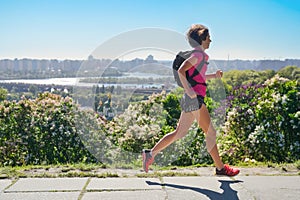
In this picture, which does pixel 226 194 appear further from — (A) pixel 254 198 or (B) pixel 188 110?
(B) pixel 188 110

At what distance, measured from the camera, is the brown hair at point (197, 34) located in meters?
3.15

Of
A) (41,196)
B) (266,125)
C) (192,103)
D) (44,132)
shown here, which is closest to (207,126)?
(192,103)

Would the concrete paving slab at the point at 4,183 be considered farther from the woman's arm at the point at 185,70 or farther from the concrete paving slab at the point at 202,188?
the woman's arm at the point at 185,70

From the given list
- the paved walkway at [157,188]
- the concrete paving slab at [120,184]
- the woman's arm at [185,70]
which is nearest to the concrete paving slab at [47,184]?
the paved walkway at [157,188]

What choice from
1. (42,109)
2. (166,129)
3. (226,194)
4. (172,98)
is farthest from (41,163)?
(226,194)

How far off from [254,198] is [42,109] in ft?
9.71

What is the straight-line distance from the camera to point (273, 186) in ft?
9.95

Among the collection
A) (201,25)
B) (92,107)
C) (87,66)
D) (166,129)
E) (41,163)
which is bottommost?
(41,163)

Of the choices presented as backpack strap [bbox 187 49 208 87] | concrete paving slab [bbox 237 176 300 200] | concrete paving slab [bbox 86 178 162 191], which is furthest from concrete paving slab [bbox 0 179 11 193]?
concrete paving slab [bbox 237 176 300 200]

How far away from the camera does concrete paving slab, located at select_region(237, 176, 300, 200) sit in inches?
110

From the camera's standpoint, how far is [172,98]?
17.0 ft

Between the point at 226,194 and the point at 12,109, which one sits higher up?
the point at 12,109

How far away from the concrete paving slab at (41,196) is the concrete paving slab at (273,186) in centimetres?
143

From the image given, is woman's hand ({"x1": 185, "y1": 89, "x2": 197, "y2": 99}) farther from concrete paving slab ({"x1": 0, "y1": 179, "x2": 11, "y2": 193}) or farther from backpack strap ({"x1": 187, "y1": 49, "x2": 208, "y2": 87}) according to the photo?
concrete paving slab ({"x1": 0, "y1": 179, "x2": 11, "y2": 193})
